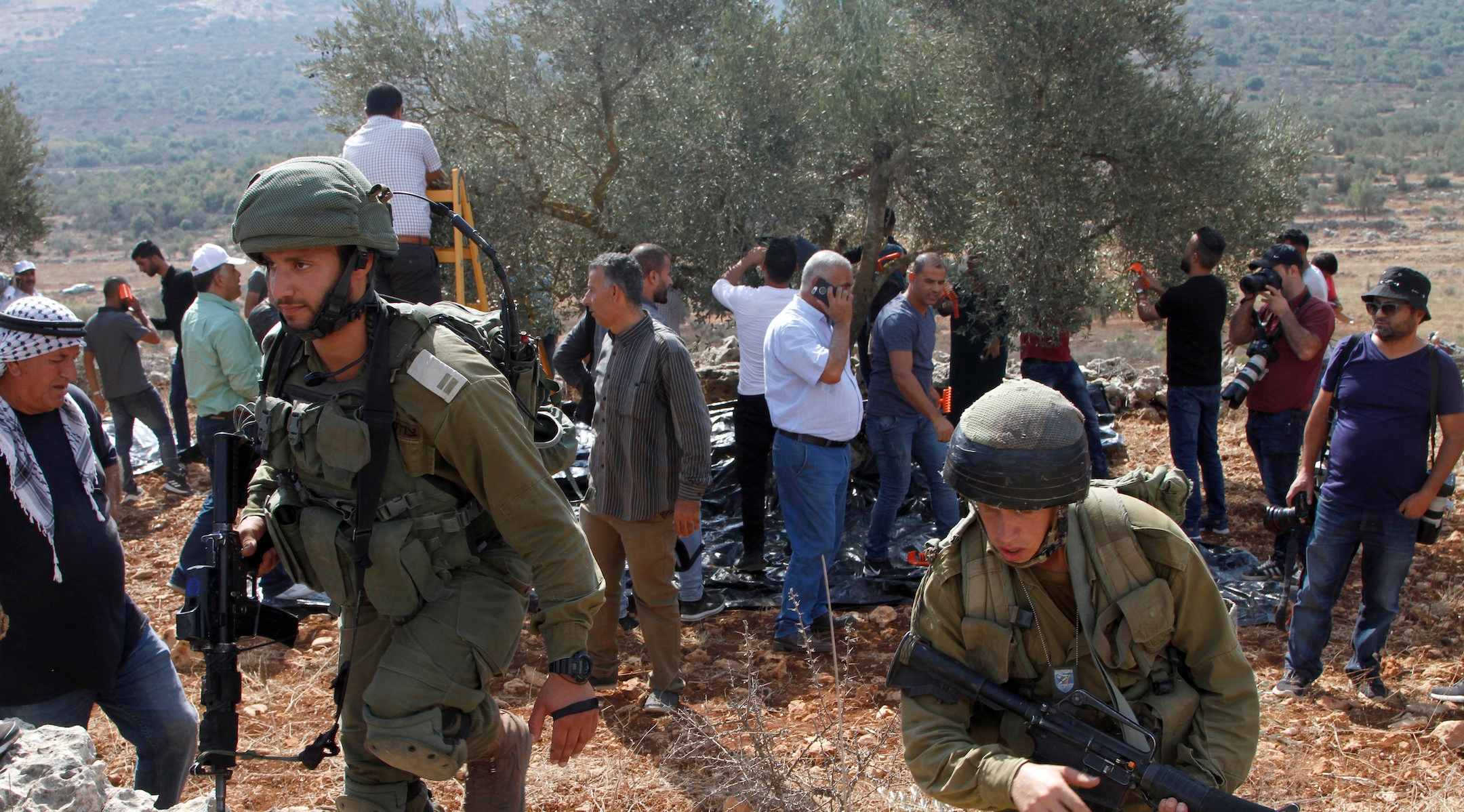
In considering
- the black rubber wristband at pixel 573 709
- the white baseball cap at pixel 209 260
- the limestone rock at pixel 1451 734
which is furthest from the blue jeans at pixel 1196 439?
the white baseball cap at pixel 209 260

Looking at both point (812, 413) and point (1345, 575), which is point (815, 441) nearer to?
point (812, 413)

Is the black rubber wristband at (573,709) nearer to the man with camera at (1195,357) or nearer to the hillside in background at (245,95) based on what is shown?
the man with camera at (1195,357)

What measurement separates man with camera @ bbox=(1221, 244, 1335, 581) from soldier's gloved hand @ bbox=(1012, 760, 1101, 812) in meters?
4.36

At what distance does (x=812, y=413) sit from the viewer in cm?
485

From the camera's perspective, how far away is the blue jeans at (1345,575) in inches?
171

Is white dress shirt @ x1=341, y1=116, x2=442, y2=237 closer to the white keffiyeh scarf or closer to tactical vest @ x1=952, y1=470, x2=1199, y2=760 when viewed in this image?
the white keffiyeh scarf

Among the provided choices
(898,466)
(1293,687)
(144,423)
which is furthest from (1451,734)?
(144,423)

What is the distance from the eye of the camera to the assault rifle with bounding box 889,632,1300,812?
1877 mm

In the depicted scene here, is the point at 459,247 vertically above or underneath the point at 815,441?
above

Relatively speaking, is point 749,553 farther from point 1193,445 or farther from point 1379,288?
point 1379,288

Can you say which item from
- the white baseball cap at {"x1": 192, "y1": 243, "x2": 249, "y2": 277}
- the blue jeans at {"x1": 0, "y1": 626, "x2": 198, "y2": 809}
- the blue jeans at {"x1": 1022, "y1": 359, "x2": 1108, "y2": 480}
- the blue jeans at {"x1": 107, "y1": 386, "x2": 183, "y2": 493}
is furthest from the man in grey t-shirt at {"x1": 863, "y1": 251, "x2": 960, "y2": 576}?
the blue jeans at {"x1": 107, "y1": 386, "x2": 183, "y2": 493}

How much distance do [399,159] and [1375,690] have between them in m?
5.81

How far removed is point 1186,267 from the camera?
20.8 feet

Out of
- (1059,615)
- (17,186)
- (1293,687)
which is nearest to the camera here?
(1059,615)
